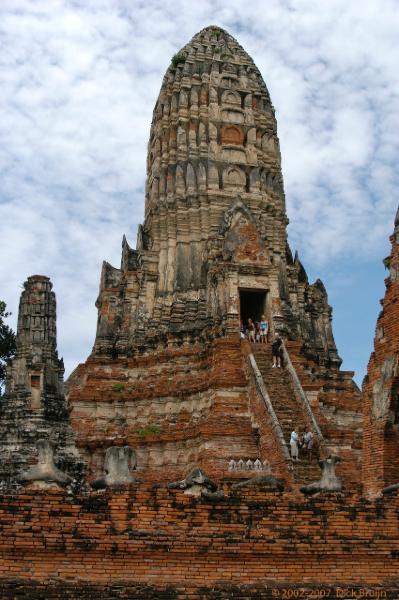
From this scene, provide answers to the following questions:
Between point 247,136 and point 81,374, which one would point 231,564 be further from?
point 247,136

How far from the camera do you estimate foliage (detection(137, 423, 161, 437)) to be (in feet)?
80.0

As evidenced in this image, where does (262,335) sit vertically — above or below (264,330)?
below

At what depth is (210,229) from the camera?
28359 mm

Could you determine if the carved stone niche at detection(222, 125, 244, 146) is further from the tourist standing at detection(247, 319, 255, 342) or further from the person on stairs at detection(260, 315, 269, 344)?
the person on stairs at detection(260, 315, 269, 344)

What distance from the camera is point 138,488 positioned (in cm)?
1035

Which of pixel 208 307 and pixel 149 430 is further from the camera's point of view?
pixel 208 307

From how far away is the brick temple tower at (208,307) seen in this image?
23266 millimetres

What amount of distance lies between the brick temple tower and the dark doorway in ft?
0.14

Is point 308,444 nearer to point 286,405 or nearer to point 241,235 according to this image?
point 286,405

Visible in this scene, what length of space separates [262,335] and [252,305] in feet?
6.32

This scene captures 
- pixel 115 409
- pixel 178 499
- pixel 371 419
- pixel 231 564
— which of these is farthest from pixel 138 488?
pixel 115 409

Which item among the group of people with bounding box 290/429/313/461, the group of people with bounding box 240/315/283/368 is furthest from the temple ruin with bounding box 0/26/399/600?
the group of people with bounding box 240/315/283/368

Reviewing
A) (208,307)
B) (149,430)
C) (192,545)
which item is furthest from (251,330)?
(192,545)

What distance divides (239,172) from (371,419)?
17.4 meters
